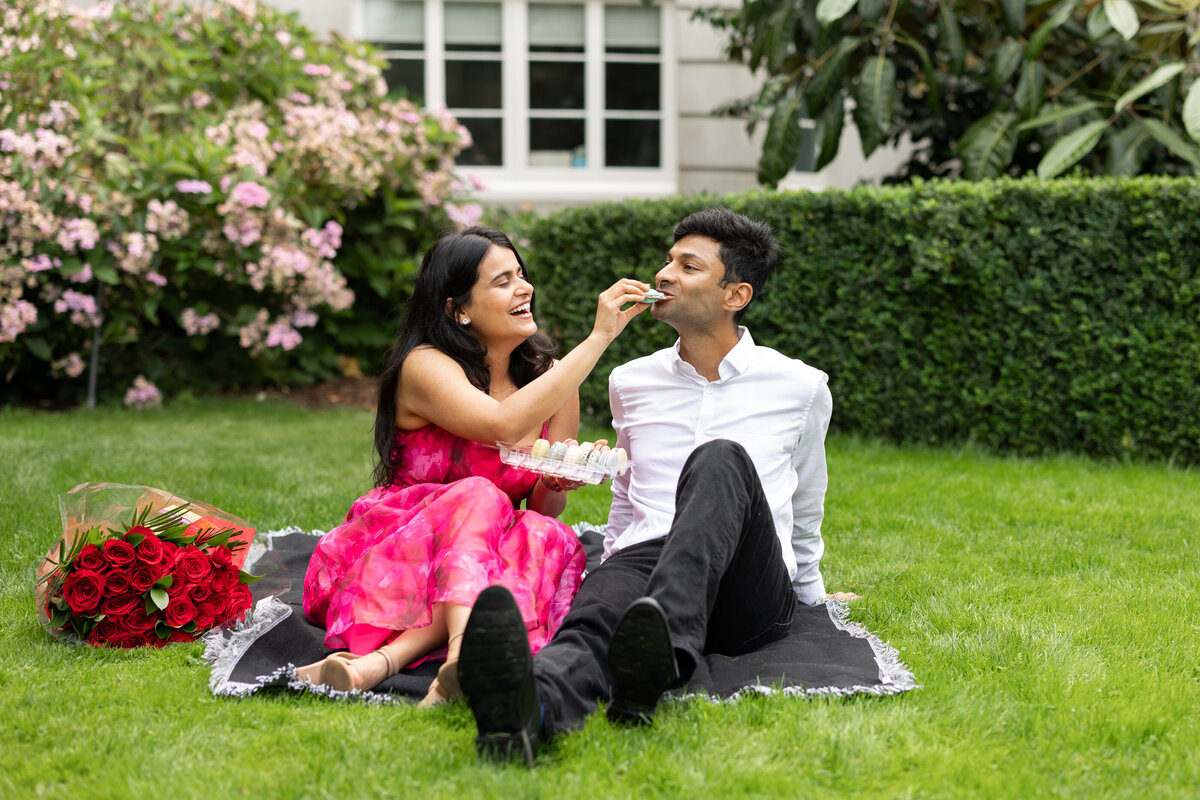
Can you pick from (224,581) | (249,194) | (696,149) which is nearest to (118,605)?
(224,581)

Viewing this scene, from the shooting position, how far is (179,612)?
3100 millimetres

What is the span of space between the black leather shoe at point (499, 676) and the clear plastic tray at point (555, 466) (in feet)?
2.61

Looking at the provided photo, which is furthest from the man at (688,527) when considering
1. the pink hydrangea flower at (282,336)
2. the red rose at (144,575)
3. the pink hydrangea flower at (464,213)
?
the pink hydrangea flower at (464,213)

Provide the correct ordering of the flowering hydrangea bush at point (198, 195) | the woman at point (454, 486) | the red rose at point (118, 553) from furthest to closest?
the flowering hydrangea bush at point (198, 195), the red rose at point (118, 553), the woman at point (454, 486)

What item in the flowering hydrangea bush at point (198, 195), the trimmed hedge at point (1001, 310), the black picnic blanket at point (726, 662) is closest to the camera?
the black picnic blanket at point (726, 662)

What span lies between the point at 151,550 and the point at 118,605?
175 millimetres

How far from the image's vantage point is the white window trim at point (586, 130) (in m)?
10.3

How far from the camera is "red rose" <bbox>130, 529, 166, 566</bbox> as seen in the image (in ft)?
10.2

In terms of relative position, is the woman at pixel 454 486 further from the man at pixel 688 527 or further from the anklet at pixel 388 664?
the man at pixel 688 527

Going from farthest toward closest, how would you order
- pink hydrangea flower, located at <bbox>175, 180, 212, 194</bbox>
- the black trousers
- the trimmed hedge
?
pink hydrangea flower, located at <bbox>175, 180, 212, 194</bbox> < the trimmed hedge < the black trousers

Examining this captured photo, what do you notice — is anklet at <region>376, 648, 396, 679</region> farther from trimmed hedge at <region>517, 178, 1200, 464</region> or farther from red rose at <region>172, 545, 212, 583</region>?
trimmed hedge at <region>517, 178, 1200, 464</region>

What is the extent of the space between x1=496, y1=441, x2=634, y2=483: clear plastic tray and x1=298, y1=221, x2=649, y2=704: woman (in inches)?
2.1

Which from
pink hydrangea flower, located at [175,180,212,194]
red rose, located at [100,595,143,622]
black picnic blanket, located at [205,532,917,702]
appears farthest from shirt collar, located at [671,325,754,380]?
pink hydrangea flower, located at [175,180,212,194]

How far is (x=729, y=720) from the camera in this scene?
2473 mm
